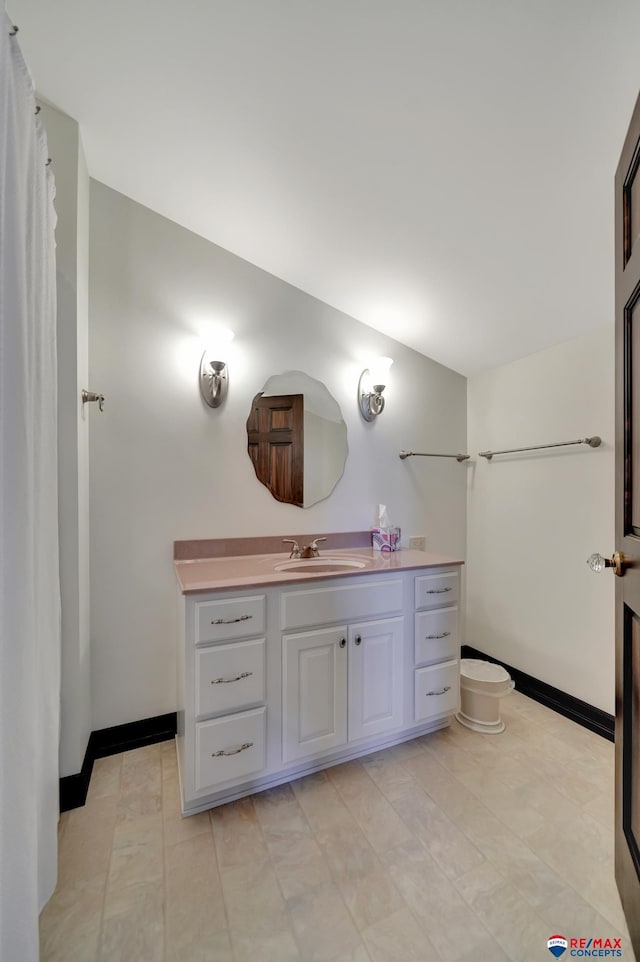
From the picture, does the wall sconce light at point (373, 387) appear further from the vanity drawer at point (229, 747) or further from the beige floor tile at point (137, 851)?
the beige floor tile at point (137, 851)

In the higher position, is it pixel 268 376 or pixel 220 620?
pixel 268 376

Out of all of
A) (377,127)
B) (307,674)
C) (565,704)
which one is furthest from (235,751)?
(377,127)

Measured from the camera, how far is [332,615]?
1.53 metres

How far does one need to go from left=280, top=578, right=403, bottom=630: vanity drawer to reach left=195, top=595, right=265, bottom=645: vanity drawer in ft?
0.32

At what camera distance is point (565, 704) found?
1.95 m

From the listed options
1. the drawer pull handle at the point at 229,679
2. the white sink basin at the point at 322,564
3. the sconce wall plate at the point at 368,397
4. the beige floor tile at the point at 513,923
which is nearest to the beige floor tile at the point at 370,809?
the beige floor tile at the point at 513,923

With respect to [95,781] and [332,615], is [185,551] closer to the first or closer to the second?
[332,615]

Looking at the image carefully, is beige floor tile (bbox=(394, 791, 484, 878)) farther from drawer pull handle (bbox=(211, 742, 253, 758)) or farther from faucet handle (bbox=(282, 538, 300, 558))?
faucet handle (bbox=(282, 538, 300, 558))

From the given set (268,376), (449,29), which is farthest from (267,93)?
(268,376)

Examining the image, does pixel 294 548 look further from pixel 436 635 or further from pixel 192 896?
pixel 192 896

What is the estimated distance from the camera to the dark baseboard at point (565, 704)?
1.79 m

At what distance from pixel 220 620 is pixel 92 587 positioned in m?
0.71

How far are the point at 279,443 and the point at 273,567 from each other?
67 centimetres

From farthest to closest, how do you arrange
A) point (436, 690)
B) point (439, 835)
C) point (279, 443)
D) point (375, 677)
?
1. point (279, 443)
2. point (436, 690)
3. point (375, 677)
4. point (439, 835)
